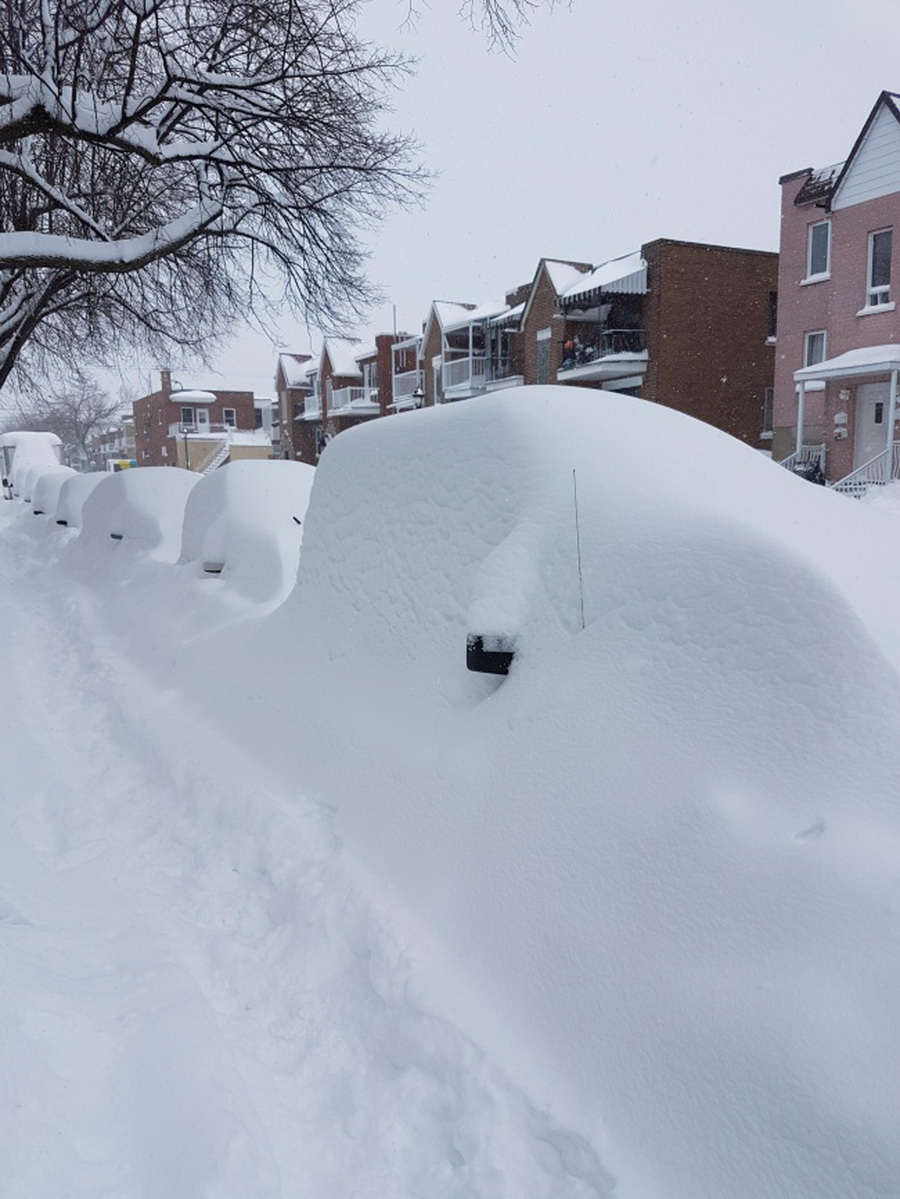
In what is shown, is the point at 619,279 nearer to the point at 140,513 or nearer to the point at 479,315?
the point at 479,315

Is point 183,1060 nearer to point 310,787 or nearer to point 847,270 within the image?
point 310,787

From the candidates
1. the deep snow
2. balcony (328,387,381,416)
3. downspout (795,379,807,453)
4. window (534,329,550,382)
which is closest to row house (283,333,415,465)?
balcony (328,387,381,416)

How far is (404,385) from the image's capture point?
4159cm

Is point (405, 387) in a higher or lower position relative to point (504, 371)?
higher

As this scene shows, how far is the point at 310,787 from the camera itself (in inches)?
164

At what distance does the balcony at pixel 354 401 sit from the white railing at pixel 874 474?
29130 millimetres

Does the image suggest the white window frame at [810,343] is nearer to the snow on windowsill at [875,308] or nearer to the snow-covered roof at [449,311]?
the snow on windowsill at [875,308]

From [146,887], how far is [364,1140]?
6.04ft

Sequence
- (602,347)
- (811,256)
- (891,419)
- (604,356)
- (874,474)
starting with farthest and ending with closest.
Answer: (602,347), (604,356), (811,256), (874,474), (891,419)

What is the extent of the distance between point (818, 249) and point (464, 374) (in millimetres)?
15356

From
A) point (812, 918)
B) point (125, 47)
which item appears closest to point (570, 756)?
point (812, 918)

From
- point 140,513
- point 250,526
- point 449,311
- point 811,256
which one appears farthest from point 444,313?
point 250,526

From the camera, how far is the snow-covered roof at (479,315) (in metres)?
33.6

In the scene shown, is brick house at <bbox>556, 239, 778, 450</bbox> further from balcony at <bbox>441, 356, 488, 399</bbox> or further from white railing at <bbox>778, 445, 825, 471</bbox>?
balcony at <bbox>441, 356, 488, 399</bbox>
